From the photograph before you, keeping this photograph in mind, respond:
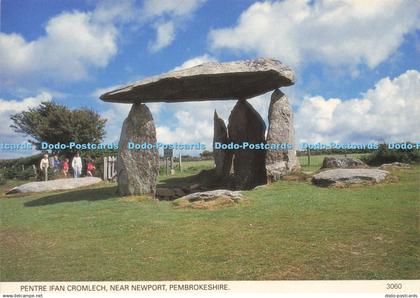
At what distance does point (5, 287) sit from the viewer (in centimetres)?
589

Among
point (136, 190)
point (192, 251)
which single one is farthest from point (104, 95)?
point (192, 251)

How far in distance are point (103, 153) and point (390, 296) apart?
16.3 m

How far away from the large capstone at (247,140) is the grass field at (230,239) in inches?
131

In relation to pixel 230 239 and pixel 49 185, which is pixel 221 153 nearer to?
pixel 49 185

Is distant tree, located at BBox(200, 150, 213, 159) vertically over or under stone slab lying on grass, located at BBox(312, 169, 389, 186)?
over

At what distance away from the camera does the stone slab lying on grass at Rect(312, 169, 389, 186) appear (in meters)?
10.5

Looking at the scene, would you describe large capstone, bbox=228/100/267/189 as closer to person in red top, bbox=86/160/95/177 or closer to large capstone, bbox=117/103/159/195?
large capstone, bbox=117/103/159/195

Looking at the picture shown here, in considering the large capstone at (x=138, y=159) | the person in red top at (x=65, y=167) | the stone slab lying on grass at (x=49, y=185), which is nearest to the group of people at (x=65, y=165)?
the person in red top at (x=65, y=167)

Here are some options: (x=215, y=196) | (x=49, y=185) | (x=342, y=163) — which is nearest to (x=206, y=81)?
(x=215, y=196)

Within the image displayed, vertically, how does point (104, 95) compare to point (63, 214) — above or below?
above

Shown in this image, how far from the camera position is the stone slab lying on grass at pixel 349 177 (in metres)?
10.5

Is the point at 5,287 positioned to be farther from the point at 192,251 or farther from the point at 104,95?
the point at 104,95

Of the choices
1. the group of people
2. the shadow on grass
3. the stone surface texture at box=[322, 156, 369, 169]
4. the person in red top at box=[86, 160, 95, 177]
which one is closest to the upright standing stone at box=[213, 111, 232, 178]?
the stone surface texture at box=[322, 156, 369, 169]

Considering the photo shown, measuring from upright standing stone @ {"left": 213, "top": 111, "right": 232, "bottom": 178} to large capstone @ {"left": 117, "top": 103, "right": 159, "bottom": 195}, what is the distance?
11.6ft
